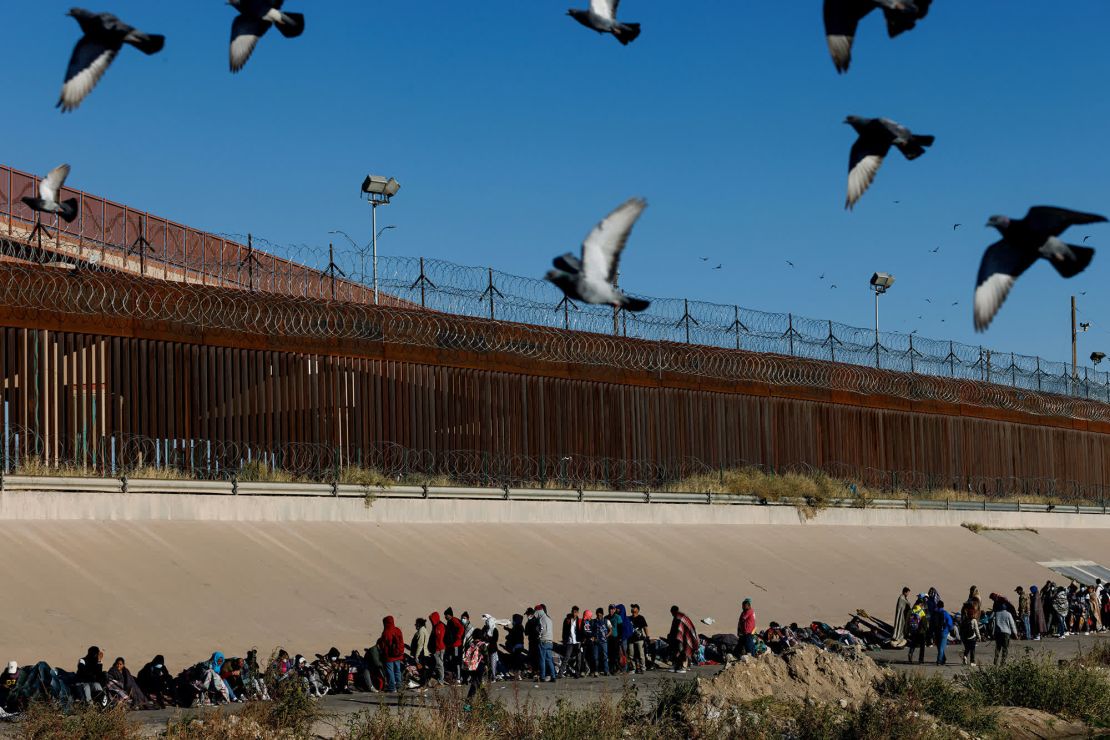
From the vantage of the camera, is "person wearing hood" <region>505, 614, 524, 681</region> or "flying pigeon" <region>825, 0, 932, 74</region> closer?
"flying pigeon" <region>825, 0, 932, 74</region>

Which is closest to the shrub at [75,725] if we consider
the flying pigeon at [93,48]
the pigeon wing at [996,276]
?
the flying pigeon at [93,48]

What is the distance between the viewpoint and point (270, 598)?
24.5 metres

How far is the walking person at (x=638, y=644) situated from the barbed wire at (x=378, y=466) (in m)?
7.69

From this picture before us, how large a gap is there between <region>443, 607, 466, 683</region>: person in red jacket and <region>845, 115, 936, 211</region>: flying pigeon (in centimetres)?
1000

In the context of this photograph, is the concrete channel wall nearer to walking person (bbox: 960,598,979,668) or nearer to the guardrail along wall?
the guardrail along wall

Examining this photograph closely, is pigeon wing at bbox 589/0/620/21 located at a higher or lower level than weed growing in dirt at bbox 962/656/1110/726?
higher

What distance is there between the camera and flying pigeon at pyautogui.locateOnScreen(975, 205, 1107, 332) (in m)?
11.9

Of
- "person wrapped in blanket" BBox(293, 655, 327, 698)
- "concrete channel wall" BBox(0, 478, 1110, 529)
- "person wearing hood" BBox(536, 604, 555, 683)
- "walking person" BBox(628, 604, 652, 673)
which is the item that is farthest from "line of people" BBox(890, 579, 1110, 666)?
"person wrapped in blanket" BBox(293, 655, 327, 698)

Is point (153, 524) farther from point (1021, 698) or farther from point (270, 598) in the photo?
point (1021, 698)

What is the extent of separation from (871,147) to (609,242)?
228 centimetres

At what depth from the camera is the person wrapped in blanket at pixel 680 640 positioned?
24.0m

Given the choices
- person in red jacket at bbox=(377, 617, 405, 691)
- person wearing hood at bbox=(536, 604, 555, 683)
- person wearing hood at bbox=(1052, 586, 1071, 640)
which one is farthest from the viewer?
person wearing hood at bbox=(1052, 586, 1071, 640)

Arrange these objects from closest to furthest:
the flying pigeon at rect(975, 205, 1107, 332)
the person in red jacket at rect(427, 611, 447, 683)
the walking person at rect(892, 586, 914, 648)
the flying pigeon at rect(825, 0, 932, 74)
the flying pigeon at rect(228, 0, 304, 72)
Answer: the flying pigeon at rect(825, 0, 932, 74) < the flying pigeon at rect(975, 205, 1107, 332) < the flying pigeon at rect(228, 0, 304, 72) < the person in red jacket at rect(427, 611, 447, 683) < the walking person at rect(892, 586, 914, 648)

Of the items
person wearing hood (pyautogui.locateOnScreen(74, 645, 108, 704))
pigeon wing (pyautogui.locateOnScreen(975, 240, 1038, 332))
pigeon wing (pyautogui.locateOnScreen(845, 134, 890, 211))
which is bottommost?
person wearing hood (pyautogui.locateOnScreen(74, 645, 108, 704))
